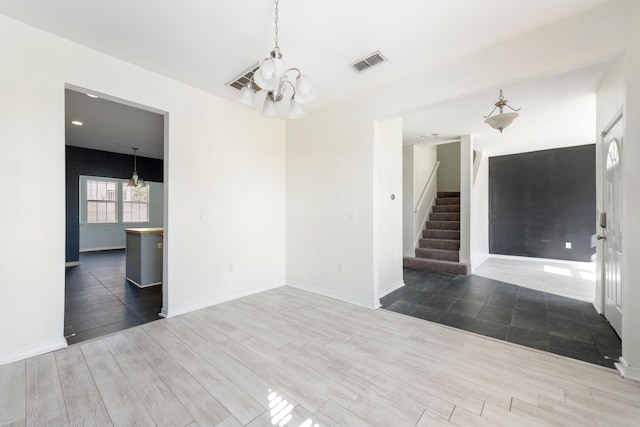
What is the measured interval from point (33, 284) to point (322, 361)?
8.63 feet

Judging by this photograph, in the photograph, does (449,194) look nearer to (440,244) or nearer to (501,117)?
(440,244)

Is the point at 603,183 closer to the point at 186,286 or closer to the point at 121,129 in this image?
the point at 186,286

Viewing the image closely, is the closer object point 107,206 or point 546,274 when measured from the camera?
point 546,274

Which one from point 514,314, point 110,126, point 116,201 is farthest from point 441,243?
point 116,201

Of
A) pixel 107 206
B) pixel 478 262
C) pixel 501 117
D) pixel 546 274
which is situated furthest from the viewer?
pixel 107 206

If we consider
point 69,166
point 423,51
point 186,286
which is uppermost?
point 423,51

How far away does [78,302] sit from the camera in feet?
11.6

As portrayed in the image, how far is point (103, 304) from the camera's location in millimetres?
3492

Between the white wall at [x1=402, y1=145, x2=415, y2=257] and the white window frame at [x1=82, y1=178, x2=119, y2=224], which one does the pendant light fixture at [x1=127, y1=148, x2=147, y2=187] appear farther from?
the white wall at [x1=402, y1=145, x2=415, y2=257]

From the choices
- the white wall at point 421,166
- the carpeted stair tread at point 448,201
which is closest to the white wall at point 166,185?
the white wall at point 421,166

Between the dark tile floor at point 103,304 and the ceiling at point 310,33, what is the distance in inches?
114

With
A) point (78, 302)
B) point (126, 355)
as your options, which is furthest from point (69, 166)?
point (126, 355)

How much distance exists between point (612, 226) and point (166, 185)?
16.2 feet

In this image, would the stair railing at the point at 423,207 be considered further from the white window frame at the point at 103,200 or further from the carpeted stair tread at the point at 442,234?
the white window frame at the point at 103,200
